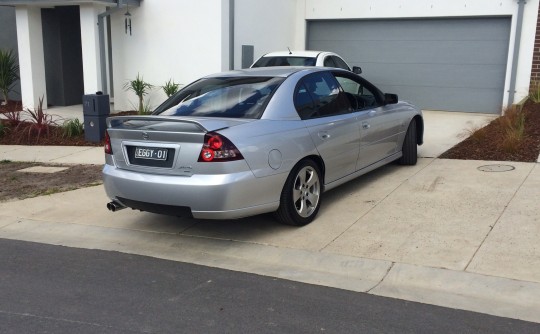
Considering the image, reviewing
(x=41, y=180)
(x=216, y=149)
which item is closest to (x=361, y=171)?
(x=216, y=149)

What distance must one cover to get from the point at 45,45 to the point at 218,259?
12.5 metres

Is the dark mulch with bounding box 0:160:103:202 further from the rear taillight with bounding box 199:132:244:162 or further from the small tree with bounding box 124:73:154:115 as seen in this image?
the small tree with bounding box 124:73:154:115

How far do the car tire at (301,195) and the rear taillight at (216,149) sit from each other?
2.55ft

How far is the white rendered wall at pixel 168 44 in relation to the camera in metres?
13.4

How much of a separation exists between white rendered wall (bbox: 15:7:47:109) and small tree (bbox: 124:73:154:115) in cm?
219

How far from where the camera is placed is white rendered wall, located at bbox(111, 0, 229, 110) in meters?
13.4

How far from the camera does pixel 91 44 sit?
1359 centimetres

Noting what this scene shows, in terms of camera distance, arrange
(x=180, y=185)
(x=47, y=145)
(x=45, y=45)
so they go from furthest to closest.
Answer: (x=45, y=45), (x=47, y=145), (x=180, y=185)

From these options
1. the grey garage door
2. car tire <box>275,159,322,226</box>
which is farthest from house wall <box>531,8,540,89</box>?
car tire <box>275,159,322,226</box>

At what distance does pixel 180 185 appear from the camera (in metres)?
4.93

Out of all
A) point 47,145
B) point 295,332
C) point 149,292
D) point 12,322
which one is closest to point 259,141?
point 149,292

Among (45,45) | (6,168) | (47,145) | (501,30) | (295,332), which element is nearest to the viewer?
(295,332)

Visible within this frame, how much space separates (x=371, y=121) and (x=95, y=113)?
6276 mm

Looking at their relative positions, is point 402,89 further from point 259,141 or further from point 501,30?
point 259,141
